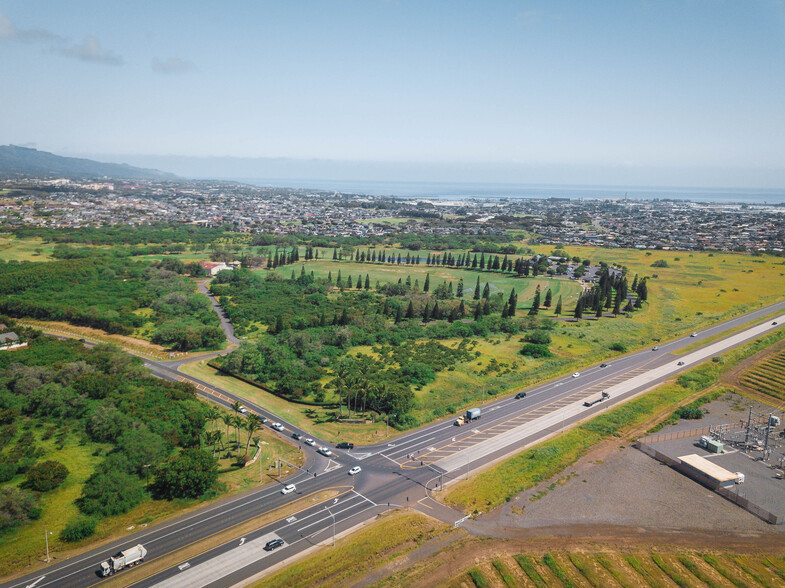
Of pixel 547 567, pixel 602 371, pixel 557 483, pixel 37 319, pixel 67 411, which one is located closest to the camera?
pixel 547 567

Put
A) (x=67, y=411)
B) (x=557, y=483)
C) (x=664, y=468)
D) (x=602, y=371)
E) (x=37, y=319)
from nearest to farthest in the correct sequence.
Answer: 1. (x=557, y=483)
2. (x=664, y=468)
3. (x=67, y=411)
4. (x=602, y=371)
5. (x=37, y=319)

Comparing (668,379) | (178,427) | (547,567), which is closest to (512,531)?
(547,567)

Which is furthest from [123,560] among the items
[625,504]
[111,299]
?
[111,299]

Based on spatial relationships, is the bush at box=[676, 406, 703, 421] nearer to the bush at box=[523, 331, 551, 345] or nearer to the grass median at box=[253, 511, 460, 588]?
the bush at box=[523, 331, 551, 345]

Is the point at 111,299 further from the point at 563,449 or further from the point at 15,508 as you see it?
the point at 563,449

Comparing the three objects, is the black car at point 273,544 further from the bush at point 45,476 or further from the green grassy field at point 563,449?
the bush at point 45,476

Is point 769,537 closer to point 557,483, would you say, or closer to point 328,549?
point 557,483

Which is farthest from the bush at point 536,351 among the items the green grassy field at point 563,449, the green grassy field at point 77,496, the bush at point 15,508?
the bush at point 15,508

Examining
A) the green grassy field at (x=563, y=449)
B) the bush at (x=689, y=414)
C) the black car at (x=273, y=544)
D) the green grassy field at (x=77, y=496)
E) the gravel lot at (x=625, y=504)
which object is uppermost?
the bush at (x=689, y=414)
